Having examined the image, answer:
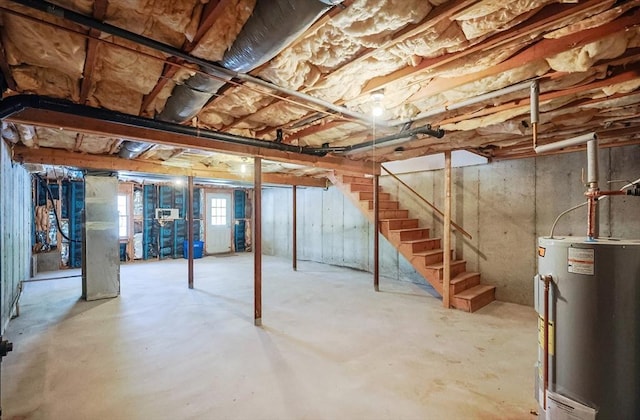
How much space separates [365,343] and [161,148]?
3575 mm

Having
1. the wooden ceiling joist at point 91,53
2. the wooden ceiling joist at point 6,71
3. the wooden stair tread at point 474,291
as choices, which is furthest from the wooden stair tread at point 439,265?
the wooden ceiling joist at point 6,71

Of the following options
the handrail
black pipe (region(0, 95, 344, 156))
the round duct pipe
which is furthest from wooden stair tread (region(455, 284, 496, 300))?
the round duct pipe

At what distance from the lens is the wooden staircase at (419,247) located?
13.4ft

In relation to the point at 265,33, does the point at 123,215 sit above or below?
below

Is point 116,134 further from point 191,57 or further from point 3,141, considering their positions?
point 3,141

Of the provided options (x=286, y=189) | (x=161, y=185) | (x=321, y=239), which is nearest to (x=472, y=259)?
(x=321, y=239)

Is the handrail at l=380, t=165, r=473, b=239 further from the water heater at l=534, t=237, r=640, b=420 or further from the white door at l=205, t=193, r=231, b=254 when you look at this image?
the white door at l=205, t=193, r=231, b=254

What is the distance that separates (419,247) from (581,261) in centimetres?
326

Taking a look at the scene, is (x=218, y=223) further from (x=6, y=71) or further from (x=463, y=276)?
(x=6, y=71)

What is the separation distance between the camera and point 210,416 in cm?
189

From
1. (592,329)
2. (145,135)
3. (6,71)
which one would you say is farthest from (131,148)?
(592,329)

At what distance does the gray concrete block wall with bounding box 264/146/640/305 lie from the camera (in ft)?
12.1

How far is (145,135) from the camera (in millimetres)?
2752

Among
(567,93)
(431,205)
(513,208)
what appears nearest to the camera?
(567,93)
